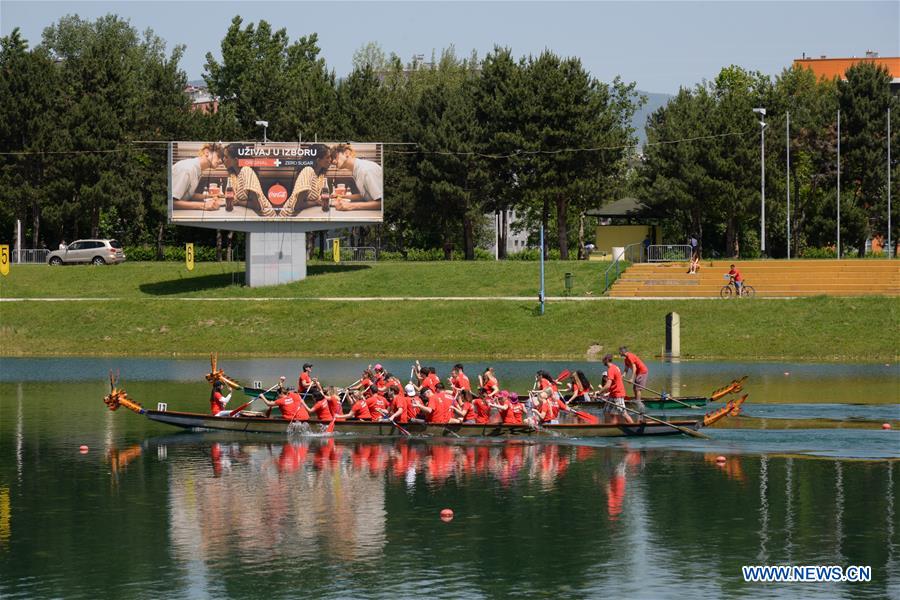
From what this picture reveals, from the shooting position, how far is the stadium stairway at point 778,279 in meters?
72.9

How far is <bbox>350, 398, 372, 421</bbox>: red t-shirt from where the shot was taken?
127 ft

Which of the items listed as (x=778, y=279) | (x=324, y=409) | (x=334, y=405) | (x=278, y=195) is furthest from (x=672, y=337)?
(x=278, y=195)

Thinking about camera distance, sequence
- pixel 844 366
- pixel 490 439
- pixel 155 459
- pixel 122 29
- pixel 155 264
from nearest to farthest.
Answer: pixel 155 459 < pixel 490 439 < pixel 844 366 < pixel 155 264 < pixel 122 29

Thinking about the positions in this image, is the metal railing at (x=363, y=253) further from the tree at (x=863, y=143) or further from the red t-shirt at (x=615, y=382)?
the red t-shirt at (x=615, y=382)

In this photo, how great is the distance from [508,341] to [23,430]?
29.8m

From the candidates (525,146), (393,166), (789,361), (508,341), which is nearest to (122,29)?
(393,166)

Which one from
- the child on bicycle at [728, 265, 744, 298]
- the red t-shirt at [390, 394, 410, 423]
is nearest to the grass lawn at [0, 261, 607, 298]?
the child on bicycle at [728, 265, 744, 298]

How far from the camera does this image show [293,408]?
3841 centimetres

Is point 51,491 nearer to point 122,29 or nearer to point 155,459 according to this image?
point 155,459

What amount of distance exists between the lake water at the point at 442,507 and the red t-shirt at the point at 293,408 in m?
0.70

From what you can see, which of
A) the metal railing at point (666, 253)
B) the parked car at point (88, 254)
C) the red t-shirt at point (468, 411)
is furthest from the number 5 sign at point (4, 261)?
the red t-shirt at point (468, 411)

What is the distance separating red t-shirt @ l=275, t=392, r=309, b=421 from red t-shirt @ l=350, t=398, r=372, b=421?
4.85 ft

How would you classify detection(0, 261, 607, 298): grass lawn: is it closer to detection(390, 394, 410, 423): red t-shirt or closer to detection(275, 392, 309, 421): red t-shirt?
detection(390, 394, 410, 423): red t-shirt

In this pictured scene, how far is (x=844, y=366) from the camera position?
57.0m
